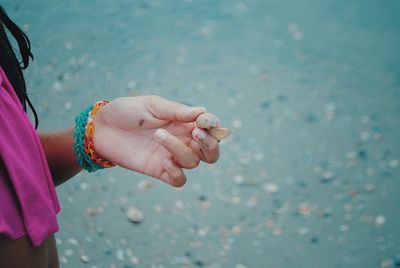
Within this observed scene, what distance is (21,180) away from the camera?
0.64 metres

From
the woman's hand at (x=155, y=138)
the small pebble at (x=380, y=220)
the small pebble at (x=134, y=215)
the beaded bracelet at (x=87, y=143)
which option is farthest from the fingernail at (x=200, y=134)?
the small pebble at (x=380, y=220)

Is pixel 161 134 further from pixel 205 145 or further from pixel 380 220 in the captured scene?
pixel 380 220

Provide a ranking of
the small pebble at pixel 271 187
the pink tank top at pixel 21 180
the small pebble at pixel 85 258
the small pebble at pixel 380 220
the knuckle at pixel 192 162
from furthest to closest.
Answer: the small pebble at pixel 271 187 → the small pebble at pixel 380 220 → the small pebble at pixel 85 258 → the knuckle at pixel 192 162 → the pink tank top at pixel 21 180

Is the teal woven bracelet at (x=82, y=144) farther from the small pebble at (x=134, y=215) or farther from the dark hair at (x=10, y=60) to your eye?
the small pebble at (x=134, y=215)

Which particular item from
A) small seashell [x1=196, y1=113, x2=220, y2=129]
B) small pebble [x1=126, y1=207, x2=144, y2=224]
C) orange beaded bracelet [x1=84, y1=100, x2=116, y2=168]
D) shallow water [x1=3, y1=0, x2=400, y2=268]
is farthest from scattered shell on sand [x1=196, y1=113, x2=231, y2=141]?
small pebble [x1=126, y1=207, x2=144, y2=224]

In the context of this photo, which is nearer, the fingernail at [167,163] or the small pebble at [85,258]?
the fingernail at [167,163]

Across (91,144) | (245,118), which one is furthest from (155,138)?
(245,118)

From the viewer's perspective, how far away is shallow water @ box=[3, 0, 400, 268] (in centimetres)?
161

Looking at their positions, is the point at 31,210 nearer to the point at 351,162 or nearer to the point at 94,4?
the point at 351,162

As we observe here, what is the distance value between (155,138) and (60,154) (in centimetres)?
23

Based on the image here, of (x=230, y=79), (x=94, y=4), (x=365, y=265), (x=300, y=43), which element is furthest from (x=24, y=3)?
(x=365, y=265)

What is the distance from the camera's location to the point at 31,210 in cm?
66

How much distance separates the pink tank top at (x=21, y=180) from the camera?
62 cm

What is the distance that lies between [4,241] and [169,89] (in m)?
1.59
